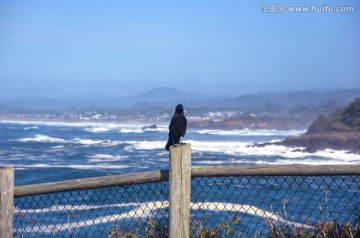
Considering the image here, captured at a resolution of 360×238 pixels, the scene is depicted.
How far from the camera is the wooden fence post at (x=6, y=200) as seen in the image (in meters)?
5.24

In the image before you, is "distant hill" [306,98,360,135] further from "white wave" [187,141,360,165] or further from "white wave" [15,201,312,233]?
"white wave" [15,201,312,233]

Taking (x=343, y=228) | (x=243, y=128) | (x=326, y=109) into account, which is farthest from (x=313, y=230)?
(x=326, y=109)

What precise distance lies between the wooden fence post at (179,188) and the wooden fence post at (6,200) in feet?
4.87

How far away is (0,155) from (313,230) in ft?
126

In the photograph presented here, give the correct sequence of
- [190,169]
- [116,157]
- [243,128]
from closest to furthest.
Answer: [190,169] < [116,157] < [243,128]

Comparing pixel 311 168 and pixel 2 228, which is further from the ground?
pixel 311 168

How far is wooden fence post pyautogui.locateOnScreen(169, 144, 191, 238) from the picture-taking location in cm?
492

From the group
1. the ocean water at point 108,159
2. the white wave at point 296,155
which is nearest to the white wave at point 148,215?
the ocean water at point 108,159

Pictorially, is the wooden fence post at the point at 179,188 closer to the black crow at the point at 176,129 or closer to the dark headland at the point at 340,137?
the black crow at the point at 176,129

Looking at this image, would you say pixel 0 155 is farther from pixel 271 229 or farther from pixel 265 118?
pixel 265 118

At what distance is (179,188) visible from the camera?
495 centimetres

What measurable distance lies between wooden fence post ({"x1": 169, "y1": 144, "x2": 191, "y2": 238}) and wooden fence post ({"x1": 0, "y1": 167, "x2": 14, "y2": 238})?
1485 millimetres

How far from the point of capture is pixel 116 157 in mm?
39500

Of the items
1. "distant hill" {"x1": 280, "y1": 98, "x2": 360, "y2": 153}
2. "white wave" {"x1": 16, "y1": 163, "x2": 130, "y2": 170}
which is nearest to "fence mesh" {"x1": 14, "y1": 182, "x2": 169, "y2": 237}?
"white wave" {"x1": 16, "y1": 163, "x2": 130, "y2": 170}
